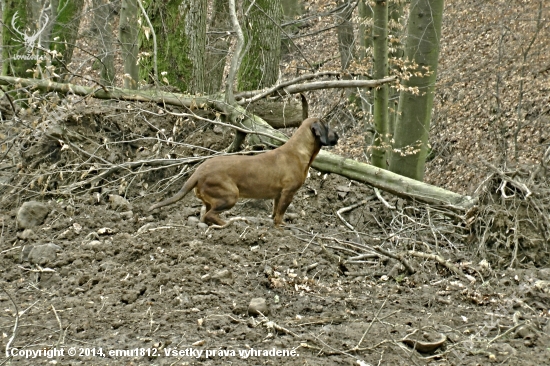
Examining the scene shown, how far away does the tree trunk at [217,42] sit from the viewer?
1304 cm

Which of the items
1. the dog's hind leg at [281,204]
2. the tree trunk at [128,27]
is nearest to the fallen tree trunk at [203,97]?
the dog's hind leg at [281,204]

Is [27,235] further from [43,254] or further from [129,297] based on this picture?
[129,297]

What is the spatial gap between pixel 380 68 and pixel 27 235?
22.0 ft

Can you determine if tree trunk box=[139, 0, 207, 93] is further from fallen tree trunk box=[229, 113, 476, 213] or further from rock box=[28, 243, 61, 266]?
rock box=[28, 243, 61, 266]

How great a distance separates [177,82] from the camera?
1139 cm

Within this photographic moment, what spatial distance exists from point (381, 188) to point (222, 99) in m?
2.59

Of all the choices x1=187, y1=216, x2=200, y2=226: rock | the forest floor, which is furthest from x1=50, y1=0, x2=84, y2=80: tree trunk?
x1=187, y1=216, x2=200, y2=226: rock

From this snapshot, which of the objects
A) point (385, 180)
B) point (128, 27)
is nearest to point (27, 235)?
point (385, 180)

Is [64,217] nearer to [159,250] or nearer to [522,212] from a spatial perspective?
[159,250]

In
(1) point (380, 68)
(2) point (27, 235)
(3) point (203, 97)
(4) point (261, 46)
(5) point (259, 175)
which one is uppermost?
(4) point (261, 46)

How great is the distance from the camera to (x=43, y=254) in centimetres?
772

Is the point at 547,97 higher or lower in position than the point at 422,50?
lower

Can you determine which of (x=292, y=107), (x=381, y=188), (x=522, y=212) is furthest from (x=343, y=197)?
(x=522, y=212)

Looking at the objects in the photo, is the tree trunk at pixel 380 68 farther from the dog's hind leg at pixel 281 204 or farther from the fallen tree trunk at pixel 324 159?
the dog's hind leg at pixel 281 204
